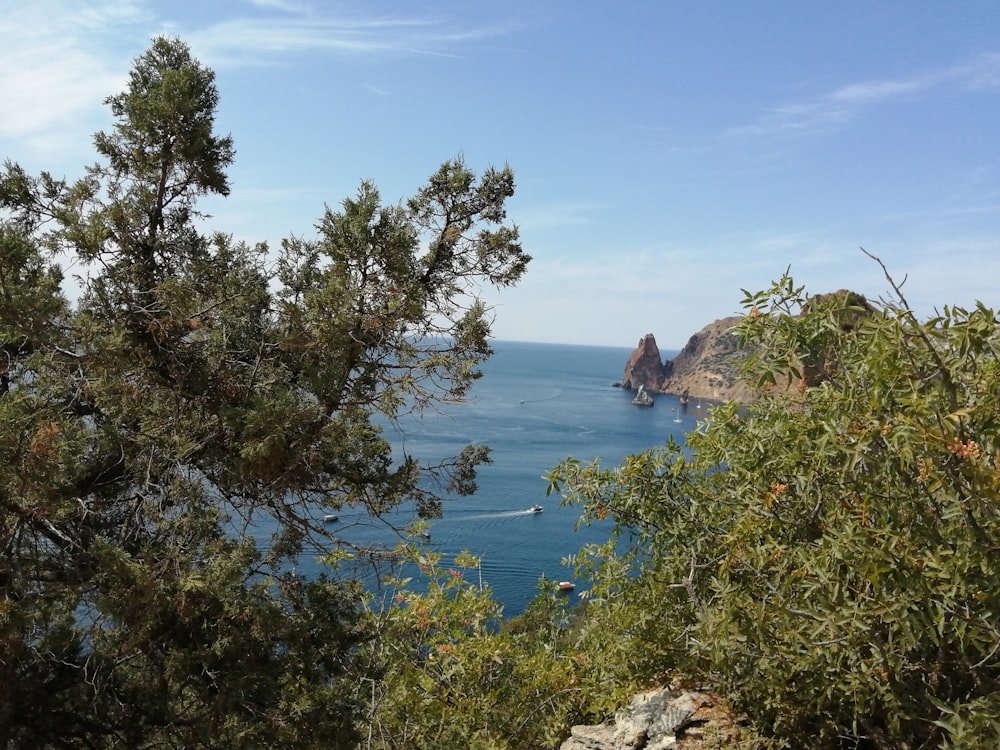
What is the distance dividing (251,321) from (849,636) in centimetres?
453

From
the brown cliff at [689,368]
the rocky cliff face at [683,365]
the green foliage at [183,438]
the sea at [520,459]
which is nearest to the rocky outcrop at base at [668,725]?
the sea at [520,459]

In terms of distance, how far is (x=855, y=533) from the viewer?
2.47 m

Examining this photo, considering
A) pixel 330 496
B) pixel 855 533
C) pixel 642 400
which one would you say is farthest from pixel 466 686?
pixel 642 400

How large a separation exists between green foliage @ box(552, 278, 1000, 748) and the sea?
0.82m

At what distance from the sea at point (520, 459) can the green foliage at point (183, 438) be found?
739 millimetres

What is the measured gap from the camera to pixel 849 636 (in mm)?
2400

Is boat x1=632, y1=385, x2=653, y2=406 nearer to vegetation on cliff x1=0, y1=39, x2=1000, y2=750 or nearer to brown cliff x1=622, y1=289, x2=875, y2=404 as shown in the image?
brown cliff x1=622, y1=289, x2=875, y2=404

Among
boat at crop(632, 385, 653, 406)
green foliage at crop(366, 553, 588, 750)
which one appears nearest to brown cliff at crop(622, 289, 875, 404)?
boat at crop(632, 385, 653, 406)

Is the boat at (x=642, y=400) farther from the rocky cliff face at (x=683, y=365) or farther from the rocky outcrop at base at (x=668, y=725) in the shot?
the rocky outcrop at base at (x=668, y=725)

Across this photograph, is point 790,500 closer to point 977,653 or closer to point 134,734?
point 977,653

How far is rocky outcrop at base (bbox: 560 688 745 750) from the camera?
3.53 metres

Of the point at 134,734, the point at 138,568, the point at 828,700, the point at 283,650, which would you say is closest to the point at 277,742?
the point at 283,650

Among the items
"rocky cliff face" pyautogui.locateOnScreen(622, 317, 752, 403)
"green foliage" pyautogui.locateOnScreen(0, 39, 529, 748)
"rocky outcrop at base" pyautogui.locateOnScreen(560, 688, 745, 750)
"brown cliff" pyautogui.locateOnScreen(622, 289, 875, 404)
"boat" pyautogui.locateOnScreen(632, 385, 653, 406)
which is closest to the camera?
"rocky outcrop at base" pyautogui.locateOnScreen(560, 688, 745, 750)

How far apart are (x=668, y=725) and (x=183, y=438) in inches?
145
